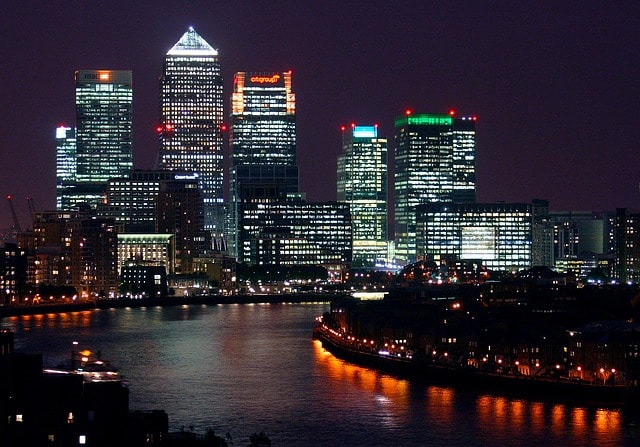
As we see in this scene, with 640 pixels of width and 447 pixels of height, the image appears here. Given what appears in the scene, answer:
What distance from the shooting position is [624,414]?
40344 mm

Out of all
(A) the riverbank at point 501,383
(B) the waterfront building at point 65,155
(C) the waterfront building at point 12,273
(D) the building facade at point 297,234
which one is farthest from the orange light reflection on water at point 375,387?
(B) the waterfront building at point 65,155

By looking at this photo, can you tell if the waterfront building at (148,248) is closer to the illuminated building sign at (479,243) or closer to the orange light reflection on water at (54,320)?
the orange light reflection on water at (54,320)

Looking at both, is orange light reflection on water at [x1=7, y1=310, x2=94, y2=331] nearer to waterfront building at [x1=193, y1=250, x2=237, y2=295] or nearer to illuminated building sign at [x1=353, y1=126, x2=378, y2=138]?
waterfront building at [x1=193, y1=250, x2=237, y2=295]

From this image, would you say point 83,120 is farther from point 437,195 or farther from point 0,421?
point 0,421

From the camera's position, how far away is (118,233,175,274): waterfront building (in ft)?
414

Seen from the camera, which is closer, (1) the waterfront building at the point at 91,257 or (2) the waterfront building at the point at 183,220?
(1) the waterfront building at the point at 91,257

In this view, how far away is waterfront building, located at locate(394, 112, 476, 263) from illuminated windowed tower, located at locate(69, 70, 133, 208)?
29894 millimetres

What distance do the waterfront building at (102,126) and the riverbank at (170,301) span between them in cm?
4982

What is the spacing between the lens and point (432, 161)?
15788 centimetres

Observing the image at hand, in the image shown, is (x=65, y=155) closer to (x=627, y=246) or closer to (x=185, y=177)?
(x=185, y=177)

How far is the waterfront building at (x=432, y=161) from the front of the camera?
157625mm

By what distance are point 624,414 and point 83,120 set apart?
407 ft

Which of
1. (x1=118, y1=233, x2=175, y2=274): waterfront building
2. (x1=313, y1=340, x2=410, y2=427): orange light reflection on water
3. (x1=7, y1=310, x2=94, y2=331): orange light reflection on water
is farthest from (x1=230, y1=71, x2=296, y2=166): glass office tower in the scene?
(x1=313, y1=340, x2=410, y2=427): orange light reflection on water

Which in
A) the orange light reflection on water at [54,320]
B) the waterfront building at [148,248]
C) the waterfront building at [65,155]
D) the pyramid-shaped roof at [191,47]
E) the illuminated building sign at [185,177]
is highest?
the pyramid-shaped roof at [191,47]
